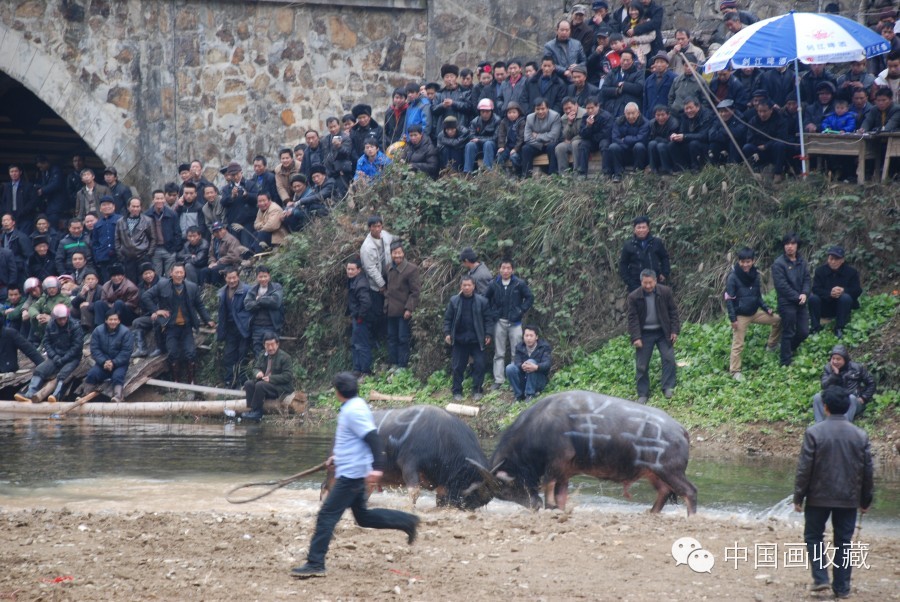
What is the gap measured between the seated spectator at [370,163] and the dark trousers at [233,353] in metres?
2.99

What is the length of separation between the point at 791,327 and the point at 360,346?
22.7ft

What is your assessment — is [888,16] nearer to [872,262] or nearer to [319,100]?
[872,262]

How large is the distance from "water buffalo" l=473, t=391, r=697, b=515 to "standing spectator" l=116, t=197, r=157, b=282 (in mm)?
11103

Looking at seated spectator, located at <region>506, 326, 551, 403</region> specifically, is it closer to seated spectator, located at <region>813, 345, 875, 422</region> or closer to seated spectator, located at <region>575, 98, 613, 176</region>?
seated spectator, located at <region>575, 98, 613, 176</region>

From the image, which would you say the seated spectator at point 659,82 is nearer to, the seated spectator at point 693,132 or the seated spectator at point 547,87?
the seated spectator at point 693,132

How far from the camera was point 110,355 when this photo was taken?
19.6 meters

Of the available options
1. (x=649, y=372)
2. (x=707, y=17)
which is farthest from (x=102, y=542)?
(x=707, y=17)

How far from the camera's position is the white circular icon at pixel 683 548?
9312 mm

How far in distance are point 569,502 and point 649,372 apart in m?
5.03

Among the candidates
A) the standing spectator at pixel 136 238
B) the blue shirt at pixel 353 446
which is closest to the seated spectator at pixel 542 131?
the standing spectator at pixel 136 238

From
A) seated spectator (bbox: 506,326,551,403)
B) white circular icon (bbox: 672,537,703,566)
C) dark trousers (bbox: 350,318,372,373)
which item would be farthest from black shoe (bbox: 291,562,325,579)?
dark trousers (bbox: 350,318,372,373)

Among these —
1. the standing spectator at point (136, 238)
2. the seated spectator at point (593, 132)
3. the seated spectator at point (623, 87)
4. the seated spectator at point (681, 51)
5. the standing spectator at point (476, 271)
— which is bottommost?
the standing spectator at point (476, 271)

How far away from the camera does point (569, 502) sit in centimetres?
1245

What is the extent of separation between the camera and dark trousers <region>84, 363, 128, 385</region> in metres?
19.5
